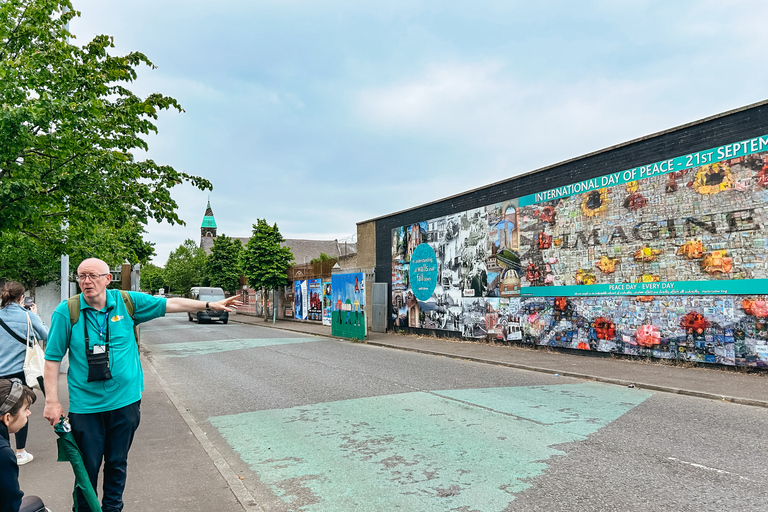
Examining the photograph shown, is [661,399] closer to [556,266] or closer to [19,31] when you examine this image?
[556,266]

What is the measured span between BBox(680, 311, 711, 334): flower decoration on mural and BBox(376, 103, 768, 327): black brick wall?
3.63 metres

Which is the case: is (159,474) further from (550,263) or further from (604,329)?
(550,263)

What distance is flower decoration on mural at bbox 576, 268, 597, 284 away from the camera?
13.7m

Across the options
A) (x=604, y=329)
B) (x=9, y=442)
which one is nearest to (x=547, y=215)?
(x=604, y=329)

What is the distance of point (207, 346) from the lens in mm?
17562

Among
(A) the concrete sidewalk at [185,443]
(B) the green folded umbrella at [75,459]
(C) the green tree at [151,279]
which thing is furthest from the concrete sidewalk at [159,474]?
(C) the green tree at [151,279]

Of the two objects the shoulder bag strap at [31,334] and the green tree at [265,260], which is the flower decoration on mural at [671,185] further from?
the green tree at [265,260]

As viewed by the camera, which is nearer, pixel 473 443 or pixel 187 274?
pixel 473 443

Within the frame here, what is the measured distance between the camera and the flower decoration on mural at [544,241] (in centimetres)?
1505

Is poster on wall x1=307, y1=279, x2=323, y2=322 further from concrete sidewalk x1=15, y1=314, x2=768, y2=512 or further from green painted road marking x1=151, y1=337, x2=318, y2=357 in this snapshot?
concrete sidewalk x1=15, y1=314, x2=768, y2=512

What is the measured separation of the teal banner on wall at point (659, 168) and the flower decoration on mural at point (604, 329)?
135 inches

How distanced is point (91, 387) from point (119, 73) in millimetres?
7386

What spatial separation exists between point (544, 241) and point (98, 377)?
13.5 m

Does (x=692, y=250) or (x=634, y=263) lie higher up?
(x=692, y=250)
